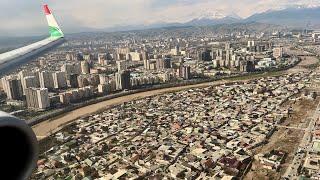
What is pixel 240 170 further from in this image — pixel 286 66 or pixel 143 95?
pixel 286 66

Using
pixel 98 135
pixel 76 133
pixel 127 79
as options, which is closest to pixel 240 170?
pixel 98 135

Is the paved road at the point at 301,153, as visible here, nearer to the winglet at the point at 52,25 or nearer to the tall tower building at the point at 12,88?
the winglet at the point at 52,25

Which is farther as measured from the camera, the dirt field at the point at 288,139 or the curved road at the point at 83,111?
the curved road at the point at 83,111

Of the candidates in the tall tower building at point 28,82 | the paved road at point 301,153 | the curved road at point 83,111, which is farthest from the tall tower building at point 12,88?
the paved road at point 301,153

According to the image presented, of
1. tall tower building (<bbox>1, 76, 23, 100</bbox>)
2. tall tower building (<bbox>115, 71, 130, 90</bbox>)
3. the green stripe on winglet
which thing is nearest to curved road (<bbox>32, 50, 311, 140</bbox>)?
tall tower building (<bbox>115, 71, 130, 90</bbox>)

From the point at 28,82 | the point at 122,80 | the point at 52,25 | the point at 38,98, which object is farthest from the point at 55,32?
the point at 28,82

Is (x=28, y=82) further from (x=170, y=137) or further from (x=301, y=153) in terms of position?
Result: (x=301, y=153)

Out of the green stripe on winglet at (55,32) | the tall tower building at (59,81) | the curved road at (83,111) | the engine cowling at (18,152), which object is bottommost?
the curved road at (83,111)

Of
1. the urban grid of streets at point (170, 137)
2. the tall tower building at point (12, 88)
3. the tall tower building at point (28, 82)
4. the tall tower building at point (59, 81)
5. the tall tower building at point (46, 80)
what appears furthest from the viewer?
the tall tower building at point (59, 81)
